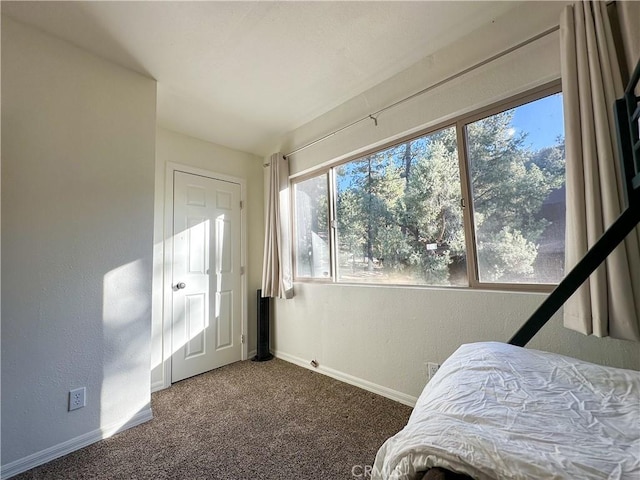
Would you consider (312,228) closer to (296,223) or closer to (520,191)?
(296,223)

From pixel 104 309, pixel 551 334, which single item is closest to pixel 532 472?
pixel 551 334

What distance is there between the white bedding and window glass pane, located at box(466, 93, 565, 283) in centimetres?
77

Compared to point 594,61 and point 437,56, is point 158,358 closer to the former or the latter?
point 437,56

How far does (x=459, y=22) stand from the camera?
1.73 metres

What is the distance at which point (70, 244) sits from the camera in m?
1.70

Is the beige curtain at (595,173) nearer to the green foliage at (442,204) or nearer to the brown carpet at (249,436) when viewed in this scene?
the green foliage at (442,204)

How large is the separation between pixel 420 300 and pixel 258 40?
6.85 feet

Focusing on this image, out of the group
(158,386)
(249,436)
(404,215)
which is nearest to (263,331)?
(158,386)

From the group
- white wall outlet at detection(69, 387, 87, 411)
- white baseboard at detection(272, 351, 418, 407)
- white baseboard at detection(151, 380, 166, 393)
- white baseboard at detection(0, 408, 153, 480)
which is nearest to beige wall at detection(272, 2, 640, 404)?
white baseboard at detection(272, 351, 418, 407)

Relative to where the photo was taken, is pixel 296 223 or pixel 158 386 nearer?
pixel 158 386

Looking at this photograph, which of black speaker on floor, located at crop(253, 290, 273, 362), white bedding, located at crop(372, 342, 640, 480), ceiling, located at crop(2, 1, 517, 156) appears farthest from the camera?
black speaker on floor, located at crop(253, 290, 273, 362)

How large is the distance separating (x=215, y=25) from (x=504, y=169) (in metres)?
2.00

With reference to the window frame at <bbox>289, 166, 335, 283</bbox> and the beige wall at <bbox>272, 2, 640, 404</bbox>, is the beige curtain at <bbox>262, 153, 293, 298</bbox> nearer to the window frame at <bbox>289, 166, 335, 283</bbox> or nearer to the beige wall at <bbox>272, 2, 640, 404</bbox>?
the window frame at <bbox>289, 166, 335, 283</bbox>

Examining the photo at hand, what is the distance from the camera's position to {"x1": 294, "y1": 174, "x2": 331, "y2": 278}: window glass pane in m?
2.83
